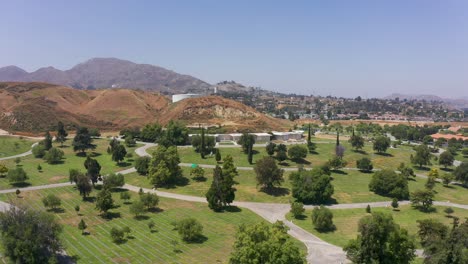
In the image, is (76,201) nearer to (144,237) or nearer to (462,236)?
(144,237)

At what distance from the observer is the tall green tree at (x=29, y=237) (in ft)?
133

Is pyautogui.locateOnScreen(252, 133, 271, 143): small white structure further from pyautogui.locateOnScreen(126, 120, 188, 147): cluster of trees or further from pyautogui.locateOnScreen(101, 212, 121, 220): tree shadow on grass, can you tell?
pyautogui.locateOnScreen(101, 212, 121, 220): tree shadow on grass

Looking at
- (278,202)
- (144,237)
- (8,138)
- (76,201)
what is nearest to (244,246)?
(144,237)

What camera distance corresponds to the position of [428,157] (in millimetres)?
114062

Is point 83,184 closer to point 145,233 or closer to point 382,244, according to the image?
point 145,233

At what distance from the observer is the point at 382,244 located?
132 feet

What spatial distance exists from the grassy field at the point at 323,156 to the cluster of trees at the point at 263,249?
6305cm

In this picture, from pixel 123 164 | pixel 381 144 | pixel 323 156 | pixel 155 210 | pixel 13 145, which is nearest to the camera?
pixel 155 210

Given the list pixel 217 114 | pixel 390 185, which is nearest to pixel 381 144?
pixel 390 185

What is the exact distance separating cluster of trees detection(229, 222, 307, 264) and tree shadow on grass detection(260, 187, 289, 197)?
144 feet

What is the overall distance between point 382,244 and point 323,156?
81.0m

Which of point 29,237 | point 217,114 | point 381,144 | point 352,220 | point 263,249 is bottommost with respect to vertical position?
point 352,220

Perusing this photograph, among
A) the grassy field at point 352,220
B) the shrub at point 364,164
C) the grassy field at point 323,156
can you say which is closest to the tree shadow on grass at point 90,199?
the grassy field at point 323,156

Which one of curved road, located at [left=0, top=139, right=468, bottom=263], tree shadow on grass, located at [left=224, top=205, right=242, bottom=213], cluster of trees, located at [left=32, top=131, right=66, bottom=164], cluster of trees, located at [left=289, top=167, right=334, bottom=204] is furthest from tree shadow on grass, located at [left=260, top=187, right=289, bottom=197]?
cluster of trees, located at [left=32, top=131, right=66, bottom=164]
